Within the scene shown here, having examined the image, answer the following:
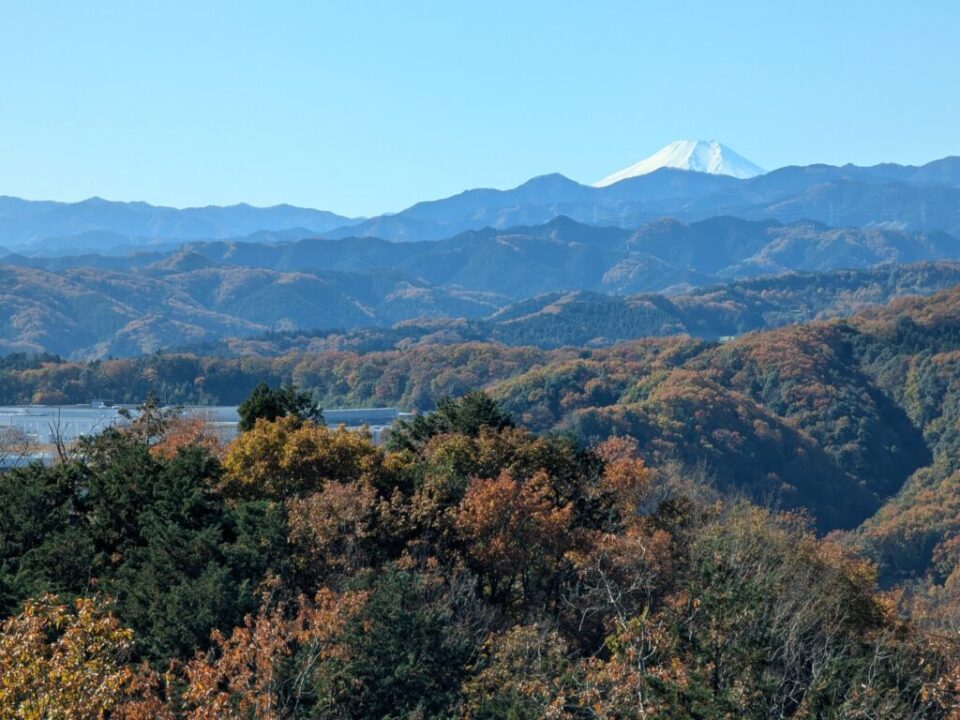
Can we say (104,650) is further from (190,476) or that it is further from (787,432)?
(787,432)

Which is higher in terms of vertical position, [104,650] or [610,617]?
[104,650]

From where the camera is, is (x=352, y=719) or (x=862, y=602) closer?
(x=352, y=719)

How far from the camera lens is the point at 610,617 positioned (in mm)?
27141

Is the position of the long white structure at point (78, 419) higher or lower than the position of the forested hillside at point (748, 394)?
higher

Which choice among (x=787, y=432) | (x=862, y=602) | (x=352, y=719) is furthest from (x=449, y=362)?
(x=352, y=719)

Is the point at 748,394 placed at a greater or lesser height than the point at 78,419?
lesser

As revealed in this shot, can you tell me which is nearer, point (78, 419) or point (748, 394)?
point (78, 419)

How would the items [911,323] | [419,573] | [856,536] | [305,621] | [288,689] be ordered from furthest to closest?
[911,323]
[856,536]
[419,573]
[305,621]
[288,689]

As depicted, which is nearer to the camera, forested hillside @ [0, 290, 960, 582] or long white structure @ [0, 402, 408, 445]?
long white structure @ [0, 402, 408, 445]

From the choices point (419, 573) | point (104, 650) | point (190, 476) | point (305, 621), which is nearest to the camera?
point (104, 650)

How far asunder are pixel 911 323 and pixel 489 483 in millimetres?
125731

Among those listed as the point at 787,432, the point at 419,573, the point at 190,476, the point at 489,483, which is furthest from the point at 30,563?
the point at 787,432

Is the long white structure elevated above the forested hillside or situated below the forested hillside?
above

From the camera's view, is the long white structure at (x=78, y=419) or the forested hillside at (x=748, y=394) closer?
the long white structure at (x=78, y=419)
